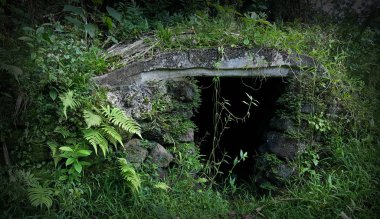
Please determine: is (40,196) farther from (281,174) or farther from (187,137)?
(281,174)

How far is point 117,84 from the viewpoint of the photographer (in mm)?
4480

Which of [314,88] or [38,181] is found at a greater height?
[314,88]

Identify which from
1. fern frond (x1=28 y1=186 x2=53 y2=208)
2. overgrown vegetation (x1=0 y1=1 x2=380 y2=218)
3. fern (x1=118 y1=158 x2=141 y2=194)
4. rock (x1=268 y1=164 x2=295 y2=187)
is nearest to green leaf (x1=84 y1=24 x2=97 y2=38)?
overgrown vegetation (x1=0 y1=1 x2=380 y2=218)

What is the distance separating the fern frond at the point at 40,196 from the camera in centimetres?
352

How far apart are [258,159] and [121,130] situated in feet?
7.33

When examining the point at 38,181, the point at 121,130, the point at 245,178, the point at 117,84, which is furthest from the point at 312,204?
the point at 38,181

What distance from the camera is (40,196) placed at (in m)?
3.57

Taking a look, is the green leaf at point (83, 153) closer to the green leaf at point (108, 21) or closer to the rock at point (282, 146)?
the green leaf at point (108, 21)

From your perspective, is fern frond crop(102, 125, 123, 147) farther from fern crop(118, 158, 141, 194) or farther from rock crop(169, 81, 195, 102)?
rock crop(169, 81, 195, 102)

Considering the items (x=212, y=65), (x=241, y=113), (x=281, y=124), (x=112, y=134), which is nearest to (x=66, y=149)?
(x=112, y=134)

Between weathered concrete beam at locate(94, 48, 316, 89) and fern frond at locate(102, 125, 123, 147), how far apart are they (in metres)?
0.65

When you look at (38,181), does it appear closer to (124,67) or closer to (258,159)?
(124,67)

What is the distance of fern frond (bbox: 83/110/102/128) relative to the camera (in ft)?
12.6

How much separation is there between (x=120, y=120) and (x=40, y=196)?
1.14 metres
